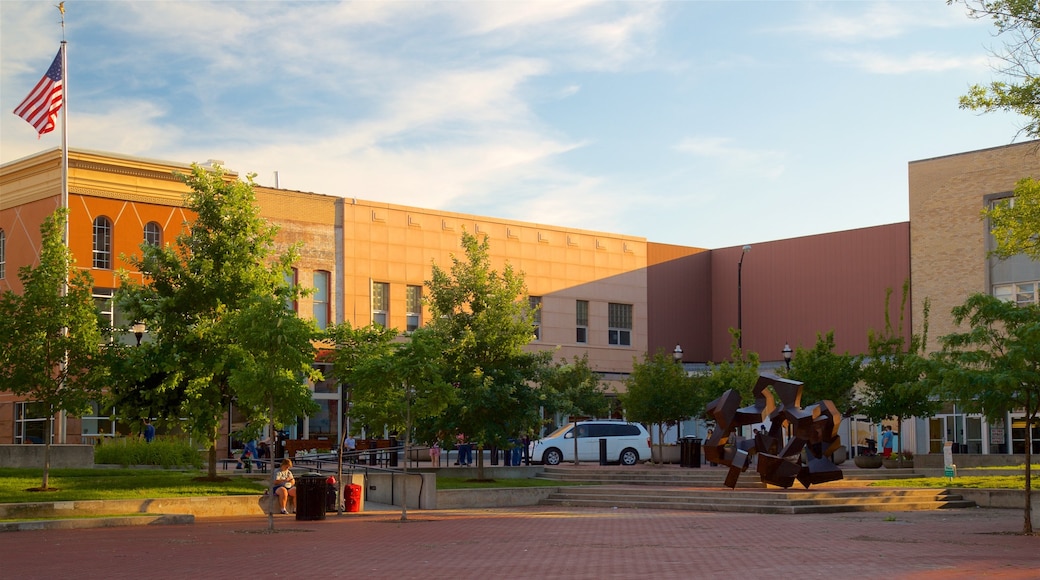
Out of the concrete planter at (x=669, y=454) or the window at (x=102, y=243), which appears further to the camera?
the window at (x=102, y=243)

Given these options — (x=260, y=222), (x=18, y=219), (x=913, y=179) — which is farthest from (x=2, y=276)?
(x=913, y=179)

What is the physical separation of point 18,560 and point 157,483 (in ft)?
42.4

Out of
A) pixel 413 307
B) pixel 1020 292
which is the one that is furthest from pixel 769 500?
pixel 1020 292

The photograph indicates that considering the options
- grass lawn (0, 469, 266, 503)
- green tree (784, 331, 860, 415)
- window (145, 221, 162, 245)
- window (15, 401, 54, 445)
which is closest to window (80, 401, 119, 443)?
window (15, 401, 54, 445)

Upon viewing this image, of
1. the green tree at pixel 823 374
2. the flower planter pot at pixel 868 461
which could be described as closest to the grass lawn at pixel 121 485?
the green tree at pixel 823 374

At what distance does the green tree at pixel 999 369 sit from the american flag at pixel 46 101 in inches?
1049

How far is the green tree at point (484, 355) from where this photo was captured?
1358 inches

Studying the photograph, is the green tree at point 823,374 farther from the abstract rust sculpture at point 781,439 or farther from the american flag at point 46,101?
the american flag at point 46,101

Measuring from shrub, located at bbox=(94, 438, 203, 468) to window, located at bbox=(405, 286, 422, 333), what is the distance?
20.3 metres

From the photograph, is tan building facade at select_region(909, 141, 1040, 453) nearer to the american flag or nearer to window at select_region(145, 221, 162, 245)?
window at select_region(145, 221, 162, 245)

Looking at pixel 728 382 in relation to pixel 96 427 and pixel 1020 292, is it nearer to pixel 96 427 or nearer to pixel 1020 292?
pixel 1020 292

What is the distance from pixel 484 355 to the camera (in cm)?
3538

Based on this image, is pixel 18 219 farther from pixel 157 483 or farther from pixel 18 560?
pixel 18 560

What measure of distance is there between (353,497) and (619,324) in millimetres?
38141
